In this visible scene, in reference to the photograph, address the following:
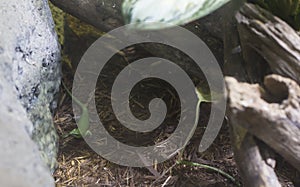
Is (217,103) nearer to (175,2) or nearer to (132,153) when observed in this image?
(132,153)

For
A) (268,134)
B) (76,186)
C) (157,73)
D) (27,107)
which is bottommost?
(76,186)

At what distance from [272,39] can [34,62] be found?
2.10 ft

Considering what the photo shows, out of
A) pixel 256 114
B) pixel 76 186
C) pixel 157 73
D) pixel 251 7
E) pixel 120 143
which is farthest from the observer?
pixel 157 73

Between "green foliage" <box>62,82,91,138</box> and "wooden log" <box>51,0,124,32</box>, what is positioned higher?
"wooden log" <box>51,0,124,32</box>

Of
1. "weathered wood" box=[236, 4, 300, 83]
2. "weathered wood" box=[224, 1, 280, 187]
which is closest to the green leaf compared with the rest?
"weathered wood" box=[236, 4, 300, 83]

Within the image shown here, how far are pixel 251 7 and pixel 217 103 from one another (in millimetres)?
357

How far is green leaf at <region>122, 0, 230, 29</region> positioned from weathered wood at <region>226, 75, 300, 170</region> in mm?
174

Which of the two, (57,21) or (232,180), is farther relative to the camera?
(57,21)

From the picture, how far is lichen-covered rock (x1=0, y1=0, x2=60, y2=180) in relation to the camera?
1186 mm

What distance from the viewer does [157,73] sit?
67.6 inches

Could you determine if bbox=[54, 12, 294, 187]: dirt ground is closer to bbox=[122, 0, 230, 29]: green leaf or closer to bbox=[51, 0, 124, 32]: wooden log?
bbox=[51, 0, 124, 32]: wooden log

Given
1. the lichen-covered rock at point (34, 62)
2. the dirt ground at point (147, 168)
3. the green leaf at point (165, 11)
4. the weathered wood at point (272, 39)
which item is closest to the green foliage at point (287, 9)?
the weathered wood at point (272, 39)

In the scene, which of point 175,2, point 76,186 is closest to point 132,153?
point 76,186

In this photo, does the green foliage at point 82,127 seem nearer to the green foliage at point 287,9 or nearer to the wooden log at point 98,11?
the wooden log at point 98,11
